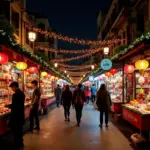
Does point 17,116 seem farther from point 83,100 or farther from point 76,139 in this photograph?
point 83,100

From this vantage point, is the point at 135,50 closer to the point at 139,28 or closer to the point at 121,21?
the point at 139,28

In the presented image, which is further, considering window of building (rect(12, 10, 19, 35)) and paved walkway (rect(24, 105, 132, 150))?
window of building (rect(12, 10, 19, 35))

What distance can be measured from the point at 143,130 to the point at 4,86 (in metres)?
6.63

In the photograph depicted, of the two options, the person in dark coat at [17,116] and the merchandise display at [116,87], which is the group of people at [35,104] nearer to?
the person in dark coat at [17,116]

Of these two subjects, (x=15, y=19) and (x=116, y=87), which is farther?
(x=15, y=19)

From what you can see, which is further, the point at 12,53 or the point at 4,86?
the point at 4,86

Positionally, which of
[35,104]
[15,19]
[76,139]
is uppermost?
[15,19]

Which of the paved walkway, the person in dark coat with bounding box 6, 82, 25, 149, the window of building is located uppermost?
the window of building

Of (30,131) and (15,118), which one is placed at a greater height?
(15,118)

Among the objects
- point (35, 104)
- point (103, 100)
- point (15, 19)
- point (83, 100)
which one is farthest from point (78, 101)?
point (15, 19)

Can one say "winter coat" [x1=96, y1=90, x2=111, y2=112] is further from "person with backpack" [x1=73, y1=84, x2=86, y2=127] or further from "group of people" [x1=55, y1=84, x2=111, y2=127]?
"person with backpack" [x1=73, y1=84, x2=86, y2=127]

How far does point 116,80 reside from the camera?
1908cm

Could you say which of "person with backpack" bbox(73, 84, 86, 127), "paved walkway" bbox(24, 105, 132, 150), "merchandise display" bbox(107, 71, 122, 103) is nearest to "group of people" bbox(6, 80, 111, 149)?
"person with backpack" bbox(73, 84, 86, 127)

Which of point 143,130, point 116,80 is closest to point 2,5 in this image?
point 116,80
